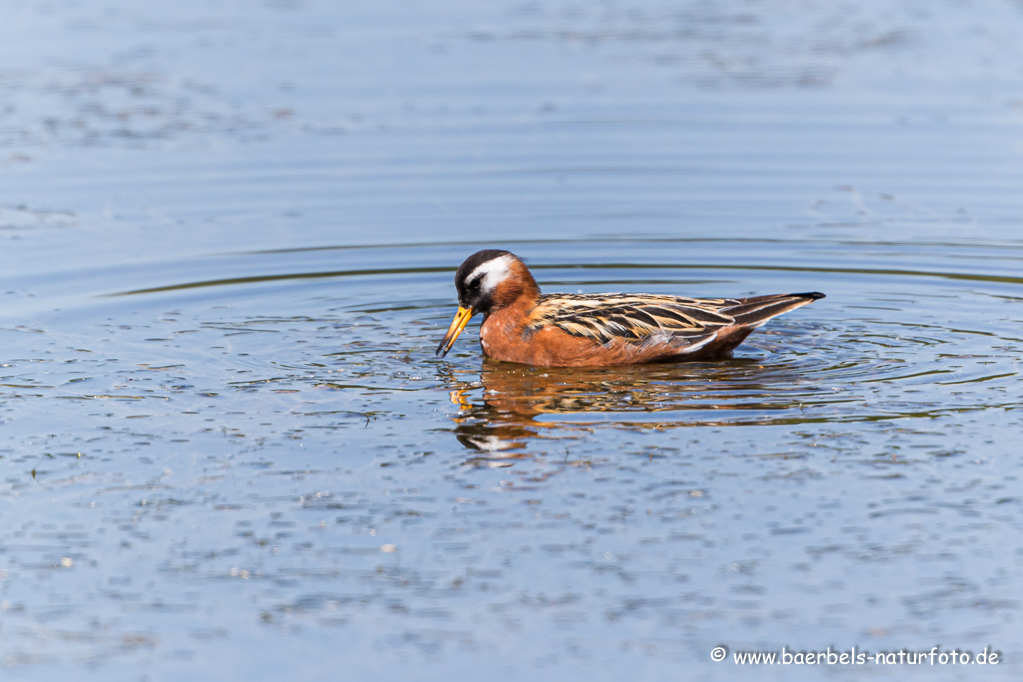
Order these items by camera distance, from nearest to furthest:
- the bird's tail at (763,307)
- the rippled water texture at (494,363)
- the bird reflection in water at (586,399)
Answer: the rippled water texture at (494,363) < the bird reflection in water at (586,399) < the bird's tail at (763,307)

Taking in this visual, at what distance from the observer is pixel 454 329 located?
10273 mm

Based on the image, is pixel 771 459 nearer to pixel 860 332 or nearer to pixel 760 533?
pixel 760 533

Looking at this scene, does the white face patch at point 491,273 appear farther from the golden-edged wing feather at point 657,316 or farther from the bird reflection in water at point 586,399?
the bird reflection in water at point 586,399

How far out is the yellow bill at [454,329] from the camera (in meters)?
10.2

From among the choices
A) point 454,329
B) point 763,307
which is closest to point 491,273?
point 454,329

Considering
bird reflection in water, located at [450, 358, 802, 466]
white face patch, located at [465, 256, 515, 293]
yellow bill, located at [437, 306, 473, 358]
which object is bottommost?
bird reflection in water, located at [450, 358, 802, 466]

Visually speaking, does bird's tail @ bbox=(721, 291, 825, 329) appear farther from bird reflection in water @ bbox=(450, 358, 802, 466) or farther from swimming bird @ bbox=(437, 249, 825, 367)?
bird reflection in water @ bbox=(450, 358, 802, 466)

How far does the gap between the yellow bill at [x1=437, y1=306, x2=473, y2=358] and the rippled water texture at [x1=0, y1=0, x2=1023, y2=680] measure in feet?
0.69

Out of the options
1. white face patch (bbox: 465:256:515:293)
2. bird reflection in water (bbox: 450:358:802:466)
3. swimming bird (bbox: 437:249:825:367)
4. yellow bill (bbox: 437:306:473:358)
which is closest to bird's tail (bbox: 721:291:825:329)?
swimming bird (bbox: 437:249:825:367)

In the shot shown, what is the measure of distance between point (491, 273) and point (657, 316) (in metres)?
1.31

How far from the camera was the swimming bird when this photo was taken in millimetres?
9852

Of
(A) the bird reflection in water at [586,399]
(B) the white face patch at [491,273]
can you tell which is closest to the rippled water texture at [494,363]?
(A) the bird reflection in water at [586,399]

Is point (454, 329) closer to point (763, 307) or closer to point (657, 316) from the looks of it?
point (657, 316)

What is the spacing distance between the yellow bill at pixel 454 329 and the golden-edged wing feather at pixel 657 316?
1.89 feet
